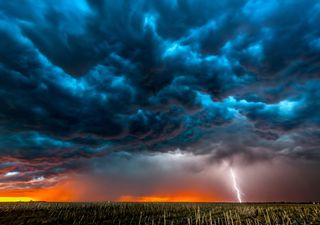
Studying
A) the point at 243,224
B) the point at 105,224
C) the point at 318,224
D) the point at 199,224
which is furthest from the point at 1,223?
the point at 318,224

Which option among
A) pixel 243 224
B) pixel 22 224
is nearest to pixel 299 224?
pixel 243 224

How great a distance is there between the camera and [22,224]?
35.0 meters

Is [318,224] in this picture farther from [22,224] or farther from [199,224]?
[22,224]

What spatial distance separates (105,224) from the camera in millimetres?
35156

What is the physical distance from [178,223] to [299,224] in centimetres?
1654

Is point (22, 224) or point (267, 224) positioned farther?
point (22, 224)

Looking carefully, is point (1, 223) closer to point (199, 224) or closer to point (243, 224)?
point (199, 224)

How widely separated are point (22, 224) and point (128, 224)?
15.8m

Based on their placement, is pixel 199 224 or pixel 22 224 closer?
pixel 199 224

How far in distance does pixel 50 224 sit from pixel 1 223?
7.55m

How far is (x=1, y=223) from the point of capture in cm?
3553

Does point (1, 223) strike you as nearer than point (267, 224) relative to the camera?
No

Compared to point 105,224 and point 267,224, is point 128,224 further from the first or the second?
point 267,224

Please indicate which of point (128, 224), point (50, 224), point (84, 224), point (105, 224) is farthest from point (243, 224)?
point (50, 224)
